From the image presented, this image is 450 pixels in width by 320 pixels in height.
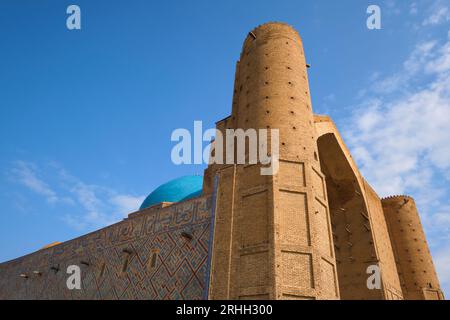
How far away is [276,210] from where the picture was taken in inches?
266

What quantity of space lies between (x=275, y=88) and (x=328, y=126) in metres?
3.89

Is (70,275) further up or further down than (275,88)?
further down

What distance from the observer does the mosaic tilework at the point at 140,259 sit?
765cm

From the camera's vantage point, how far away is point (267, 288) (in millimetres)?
5934

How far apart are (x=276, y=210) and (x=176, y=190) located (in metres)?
9.25

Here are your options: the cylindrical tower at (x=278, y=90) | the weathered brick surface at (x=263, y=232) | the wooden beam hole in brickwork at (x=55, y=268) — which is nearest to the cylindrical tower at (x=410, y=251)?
the weathered brick surface at (x=263, y=232)

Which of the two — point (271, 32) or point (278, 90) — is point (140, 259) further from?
point (271, 32)

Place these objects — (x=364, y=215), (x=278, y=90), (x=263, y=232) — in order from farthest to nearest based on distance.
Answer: (x=364, y=215), (x=278, y=90), (x=263, y=232)

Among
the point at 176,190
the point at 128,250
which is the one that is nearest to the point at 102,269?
the point at 128,250

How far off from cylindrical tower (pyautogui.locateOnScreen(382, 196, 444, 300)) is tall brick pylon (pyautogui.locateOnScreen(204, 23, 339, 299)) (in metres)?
8.88

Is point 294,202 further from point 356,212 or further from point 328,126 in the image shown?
point 356,212

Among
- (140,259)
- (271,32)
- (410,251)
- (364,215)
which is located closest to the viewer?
(140,259)

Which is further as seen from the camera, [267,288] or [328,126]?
[328,126]
